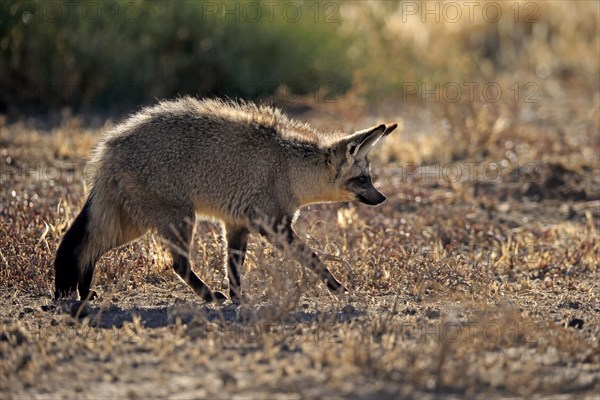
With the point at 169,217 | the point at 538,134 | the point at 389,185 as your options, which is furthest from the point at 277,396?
the point at 538,134

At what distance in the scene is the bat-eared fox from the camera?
7.05 meters

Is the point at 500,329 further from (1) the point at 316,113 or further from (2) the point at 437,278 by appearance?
(1) the point at 316,113

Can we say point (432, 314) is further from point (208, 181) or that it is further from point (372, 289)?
point (208, 181)

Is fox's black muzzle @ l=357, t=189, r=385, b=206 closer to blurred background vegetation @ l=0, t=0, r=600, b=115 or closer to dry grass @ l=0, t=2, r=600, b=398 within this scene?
dry grass @ l=0, t=2, r=600, b=398

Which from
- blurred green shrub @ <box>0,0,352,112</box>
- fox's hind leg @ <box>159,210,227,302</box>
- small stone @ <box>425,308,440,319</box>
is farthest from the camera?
blurred green shrub @ <box>0,0,352,112</box>

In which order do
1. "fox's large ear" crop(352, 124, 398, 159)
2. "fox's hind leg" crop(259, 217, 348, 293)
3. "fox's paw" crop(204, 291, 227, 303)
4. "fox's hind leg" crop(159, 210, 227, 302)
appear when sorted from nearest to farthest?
"fox's hind leg" crop(259, 217, 348, 293) < "fox's hind leg" crop(159, 210, 227, 302) < "fox's paw" crop(204, 291, 227, 303) < "fox's large ear" crop(352, 124, 398, 159)

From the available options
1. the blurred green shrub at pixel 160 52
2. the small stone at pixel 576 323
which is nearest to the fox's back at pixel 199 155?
the small stone at pixel 576 323

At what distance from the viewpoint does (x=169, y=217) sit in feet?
23.2

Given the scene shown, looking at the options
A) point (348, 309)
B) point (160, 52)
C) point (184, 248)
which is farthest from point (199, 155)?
point (160, 52)

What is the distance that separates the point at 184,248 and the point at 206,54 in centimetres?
763

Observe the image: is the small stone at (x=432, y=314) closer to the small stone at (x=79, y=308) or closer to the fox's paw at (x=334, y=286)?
the fox's paw at (x=334, y=286)

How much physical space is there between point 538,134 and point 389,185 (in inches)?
130

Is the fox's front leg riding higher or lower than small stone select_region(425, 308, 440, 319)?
higher

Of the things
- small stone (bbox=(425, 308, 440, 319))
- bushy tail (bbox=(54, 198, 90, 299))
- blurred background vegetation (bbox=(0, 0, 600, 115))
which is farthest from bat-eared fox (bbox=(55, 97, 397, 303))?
blurred background vegetation (bbox=(0, 0, 600, 115))
